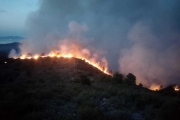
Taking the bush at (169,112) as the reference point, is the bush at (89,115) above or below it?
below

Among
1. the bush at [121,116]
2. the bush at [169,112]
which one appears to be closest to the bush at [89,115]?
the bush at [121,116]

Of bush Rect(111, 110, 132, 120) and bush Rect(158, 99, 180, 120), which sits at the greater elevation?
bush Rect(158, 99, 180, 120)

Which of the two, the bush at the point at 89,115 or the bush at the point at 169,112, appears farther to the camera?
the bush at the point at 169,112

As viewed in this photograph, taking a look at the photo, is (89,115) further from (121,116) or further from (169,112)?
(169,112)

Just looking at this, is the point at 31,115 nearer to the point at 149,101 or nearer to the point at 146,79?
the point at 149,101

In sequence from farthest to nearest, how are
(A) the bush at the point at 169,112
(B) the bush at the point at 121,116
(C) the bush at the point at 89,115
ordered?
(A) the bush at the point at 169,112 < (B) the bush at the point at 121,116 < (C) the bush at the point at 89,115

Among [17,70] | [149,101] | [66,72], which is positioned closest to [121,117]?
[149,101]

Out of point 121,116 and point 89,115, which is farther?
point 121,116

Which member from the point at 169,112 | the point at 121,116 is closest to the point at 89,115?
the point at 121,116

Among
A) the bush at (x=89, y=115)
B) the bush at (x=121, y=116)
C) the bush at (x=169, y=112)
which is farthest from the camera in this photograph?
the bush at (x=169, y=112)

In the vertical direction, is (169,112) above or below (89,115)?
above

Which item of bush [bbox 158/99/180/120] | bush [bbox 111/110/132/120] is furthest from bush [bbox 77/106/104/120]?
bush [bbox 158/99/180/120]

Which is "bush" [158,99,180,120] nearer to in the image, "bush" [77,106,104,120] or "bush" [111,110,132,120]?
"bush" [111,110,132,120]

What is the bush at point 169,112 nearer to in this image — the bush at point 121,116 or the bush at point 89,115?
the bush at point 121,116
